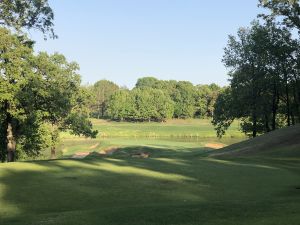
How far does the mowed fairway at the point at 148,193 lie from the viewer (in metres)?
10.9

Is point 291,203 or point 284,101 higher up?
point 284,101

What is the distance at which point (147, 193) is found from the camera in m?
15.0

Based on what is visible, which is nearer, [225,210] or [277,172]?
[225,210]

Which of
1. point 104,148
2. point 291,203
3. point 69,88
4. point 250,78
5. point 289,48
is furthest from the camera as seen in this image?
point 104,148

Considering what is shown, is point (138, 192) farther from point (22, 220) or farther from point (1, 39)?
point (1, 39)

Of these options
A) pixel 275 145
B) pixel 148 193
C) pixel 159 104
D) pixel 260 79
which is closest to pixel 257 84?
pixel 260 79

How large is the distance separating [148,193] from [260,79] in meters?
41.0

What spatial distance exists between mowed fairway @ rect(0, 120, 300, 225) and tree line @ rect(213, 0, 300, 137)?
1080 inches

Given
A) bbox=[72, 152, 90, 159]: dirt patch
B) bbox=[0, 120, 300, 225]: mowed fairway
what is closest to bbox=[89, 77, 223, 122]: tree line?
bbox=[72, 152, 90, 159]: dirt patch

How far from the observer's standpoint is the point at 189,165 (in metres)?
21.7

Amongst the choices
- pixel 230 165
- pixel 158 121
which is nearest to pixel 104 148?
pixel 230 165

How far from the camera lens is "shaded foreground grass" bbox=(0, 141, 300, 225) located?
10.9m

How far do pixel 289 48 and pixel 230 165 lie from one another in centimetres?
2691

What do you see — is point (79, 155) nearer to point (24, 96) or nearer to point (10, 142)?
point (10, 142)
